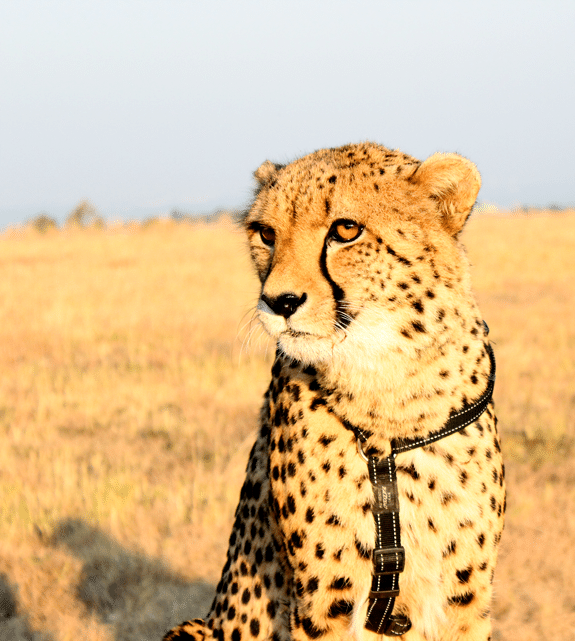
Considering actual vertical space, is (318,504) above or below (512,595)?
above

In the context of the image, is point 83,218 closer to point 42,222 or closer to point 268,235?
point 42,222

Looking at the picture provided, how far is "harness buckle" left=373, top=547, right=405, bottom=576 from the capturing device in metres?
1.86

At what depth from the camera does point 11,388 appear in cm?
573

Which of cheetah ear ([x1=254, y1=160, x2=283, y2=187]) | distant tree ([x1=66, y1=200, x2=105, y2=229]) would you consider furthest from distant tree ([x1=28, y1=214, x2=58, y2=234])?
cheetah ear ([x1=254, y1=160, x2=283, y2=187])

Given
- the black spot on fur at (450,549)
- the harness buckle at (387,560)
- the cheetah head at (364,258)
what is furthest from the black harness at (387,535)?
the cheetah head at (364,258)

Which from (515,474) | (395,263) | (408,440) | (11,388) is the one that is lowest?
(11,388)

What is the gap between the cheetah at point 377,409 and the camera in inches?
73.4

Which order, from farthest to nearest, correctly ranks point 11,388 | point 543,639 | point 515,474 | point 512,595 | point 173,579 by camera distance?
point 11,388 → point 515,474 → point 173,579 → point 512,595 → point 543,639

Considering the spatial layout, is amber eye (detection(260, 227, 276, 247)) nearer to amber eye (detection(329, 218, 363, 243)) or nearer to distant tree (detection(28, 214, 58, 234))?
amber eye (detection(329, 218, 363, 243))

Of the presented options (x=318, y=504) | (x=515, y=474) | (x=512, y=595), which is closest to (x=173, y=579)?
(x=512, y=595)

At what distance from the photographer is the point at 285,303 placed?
1809 mm

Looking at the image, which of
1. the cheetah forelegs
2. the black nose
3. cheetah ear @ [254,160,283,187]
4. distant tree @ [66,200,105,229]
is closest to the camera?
the black nose

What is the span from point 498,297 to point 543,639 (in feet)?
22.9

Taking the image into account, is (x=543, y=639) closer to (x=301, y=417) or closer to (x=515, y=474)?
(x=515, y=474)
